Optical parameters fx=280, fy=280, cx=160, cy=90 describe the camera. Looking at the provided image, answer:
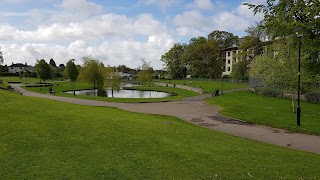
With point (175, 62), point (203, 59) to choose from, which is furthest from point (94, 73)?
point (175, 62)

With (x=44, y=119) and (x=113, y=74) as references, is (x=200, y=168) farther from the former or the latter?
(x=113, y=74)

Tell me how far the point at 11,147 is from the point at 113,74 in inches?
1939

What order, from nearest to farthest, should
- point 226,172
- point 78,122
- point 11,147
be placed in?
point 226,172
point 11,147
point 78,122

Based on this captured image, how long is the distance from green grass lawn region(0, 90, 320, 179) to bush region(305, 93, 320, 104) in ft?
88.2

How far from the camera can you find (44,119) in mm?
13820

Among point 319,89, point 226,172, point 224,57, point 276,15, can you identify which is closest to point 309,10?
point 276,15

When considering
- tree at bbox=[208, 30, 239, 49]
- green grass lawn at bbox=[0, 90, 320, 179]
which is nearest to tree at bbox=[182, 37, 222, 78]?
tree at bbox=[208, 30, 239, 49]

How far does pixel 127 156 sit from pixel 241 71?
70158 millimetres

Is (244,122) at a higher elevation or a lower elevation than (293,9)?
lower

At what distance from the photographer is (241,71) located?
74.9 m

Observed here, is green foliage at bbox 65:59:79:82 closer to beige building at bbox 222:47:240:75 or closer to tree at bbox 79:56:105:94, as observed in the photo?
tree at bbox 79:56:105:94

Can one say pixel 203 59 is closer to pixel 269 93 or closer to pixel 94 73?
pixel 94 73

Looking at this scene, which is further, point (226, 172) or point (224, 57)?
point (224, 57)

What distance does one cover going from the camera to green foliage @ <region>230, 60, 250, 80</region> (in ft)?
236
